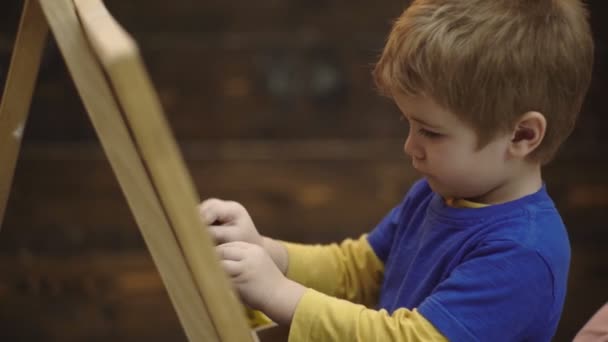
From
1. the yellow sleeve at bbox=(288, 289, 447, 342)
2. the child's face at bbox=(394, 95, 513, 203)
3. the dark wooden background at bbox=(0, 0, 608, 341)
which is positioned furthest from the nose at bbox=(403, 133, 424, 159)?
the dark wooden background at bbox=(0, 0, 608, 341)

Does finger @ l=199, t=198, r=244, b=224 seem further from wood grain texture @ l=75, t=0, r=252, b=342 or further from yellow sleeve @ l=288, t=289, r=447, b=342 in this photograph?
wood grain texture @ l=75, t=0, r=252, b=342

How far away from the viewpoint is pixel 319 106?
271 centimetres

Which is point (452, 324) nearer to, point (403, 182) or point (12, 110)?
point (12, 110)

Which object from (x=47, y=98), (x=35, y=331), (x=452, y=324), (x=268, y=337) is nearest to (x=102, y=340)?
(x=35, y=331)

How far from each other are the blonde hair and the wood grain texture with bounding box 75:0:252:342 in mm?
293

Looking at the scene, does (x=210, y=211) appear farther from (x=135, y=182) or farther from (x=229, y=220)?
(x=135, y=182)

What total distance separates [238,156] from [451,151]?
5.79 feet

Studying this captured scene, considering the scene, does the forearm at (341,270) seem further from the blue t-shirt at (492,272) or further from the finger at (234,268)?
the finger at (234,268)

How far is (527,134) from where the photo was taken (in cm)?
88

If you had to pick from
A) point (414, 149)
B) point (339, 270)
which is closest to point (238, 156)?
point (339, 270)

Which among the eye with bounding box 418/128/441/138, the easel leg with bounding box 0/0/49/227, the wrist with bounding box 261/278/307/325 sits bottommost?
the wrist with bounding box 261/278/307/325

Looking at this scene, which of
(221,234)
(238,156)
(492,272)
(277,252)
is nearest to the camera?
(492,272)

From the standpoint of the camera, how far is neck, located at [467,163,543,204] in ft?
2.99

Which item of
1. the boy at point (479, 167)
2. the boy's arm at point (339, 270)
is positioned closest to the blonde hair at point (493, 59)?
the boy at point (479, 167)
